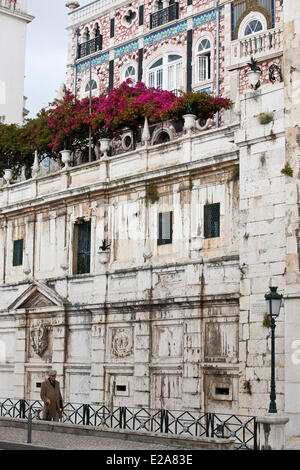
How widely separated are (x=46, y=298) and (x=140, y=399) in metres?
6.58

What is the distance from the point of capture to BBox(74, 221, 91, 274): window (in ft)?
114

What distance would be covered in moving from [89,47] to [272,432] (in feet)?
99.0

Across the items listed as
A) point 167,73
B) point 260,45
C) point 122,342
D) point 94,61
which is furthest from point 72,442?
point 94,61

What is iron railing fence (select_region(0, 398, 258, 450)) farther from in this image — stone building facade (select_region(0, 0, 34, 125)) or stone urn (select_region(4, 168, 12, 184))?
stone building facade (select_region(0, 0, 34, 125))

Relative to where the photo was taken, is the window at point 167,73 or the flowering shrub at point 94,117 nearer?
the flowering shrub at point 94,117

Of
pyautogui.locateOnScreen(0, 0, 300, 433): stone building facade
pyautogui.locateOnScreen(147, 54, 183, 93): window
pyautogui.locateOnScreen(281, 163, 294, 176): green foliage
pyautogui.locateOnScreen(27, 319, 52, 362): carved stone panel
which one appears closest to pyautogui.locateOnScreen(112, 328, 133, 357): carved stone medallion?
Answer: pyautogui.locateOnScreen(0, 0, 300, 433): stone building facade

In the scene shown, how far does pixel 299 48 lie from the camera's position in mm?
26578

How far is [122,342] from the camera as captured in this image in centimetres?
3162

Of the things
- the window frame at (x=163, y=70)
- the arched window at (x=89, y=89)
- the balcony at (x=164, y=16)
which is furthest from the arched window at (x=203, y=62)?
the arched window at (x=89, y=89)

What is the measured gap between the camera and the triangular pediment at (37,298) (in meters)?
34.3

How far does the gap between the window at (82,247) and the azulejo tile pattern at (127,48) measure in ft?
40.9

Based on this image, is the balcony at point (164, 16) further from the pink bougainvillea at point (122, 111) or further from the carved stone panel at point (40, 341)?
the carved stone panel at point (40, 341)

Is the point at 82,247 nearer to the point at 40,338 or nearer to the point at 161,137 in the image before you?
the point at 40,338
